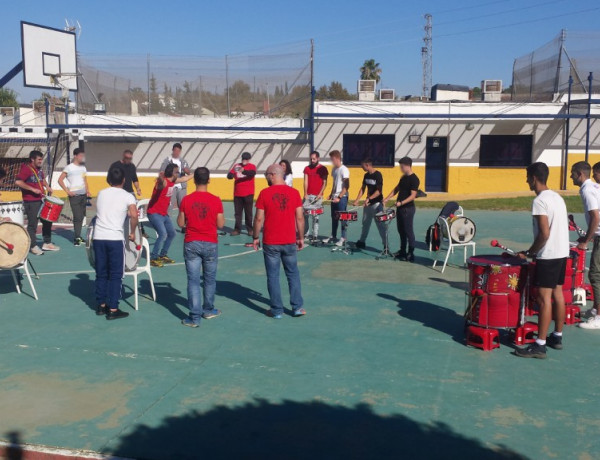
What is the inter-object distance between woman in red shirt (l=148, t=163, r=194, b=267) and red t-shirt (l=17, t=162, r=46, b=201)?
2566mm

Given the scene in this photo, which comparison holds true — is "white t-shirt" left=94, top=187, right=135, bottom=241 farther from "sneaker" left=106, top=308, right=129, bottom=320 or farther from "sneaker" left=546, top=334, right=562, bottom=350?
"sneaker" left=546, top=334, right=562, bottom=350

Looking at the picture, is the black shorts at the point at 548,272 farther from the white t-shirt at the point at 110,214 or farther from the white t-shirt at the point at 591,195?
the white t-shirt at the point at 110,214

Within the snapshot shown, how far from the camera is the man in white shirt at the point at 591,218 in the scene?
6547mm

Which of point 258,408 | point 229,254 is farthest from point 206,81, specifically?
point 258,408

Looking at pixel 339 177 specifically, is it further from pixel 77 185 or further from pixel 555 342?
pixel 555 342

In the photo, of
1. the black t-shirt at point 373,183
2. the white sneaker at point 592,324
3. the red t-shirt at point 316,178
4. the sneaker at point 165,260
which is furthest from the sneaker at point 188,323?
the red t-shirt at point 316,178

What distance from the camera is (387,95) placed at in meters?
25.0

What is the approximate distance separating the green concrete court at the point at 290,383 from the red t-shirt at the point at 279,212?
1.04m

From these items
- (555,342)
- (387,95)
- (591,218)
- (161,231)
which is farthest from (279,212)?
(387,95)

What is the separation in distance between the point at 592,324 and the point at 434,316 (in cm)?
178

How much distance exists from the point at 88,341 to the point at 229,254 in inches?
209

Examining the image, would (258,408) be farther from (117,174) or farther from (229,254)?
(229,254)

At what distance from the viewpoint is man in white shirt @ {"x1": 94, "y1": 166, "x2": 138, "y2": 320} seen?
23.0 ft

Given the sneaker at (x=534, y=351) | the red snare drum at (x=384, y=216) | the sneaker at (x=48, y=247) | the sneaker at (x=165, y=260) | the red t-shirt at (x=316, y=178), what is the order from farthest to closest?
1. the red t-shirt at (x=316, y=178)
2. the sneaker at (x=48, y=247)
3. the red snare drum at (x=384, y=216)
4. the sneaker at (x=165, y=260)
5. the sneaker at (x=534, y=351)
